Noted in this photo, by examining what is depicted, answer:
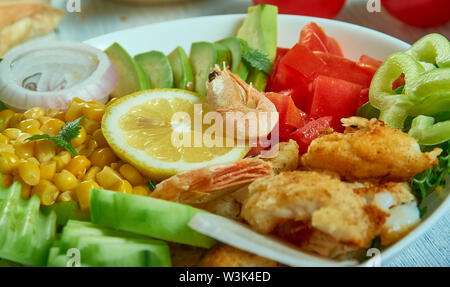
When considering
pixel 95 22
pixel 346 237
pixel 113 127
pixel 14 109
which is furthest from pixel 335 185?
pixel 95 22

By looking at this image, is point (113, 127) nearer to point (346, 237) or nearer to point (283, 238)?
point (283, 238)

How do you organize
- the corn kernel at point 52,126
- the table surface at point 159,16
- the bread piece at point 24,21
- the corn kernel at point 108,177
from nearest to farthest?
1. the corn kernel at point 108,177
2. the corn kernel at point 52,126
3. the bread piece at point 24,21
4. the table surface at point 159,16

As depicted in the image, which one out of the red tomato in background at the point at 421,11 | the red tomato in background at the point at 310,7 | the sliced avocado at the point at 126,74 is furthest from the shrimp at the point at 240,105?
the red tomato in background at the point at 421,11

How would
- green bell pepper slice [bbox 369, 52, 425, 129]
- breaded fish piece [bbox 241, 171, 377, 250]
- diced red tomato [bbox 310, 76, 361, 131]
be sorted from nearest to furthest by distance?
1. breaded fish piece [bbox 241, 171, 377, 250]
2. green bell pepper slice [bbox 369, 52, 425, 129]
3. diced red tomato [bbox 310, 76, 361, 131]

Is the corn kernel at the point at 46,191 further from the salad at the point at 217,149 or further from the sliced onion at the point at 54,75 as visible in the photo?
the sliced onion at the point at 54,75

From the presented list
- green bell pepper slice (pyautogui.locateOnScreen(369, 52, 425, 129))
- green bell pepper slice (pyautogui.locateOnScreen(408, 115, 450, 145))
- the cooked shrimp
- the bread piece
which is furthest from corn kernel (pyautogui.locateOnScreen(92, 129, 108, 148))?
the bread piece

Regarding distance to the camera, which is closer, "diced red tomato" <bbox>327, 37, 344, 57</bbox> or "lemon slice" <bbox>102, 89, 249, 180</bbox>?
"lemon slice" <bbox>102, 89, 249, 180</bbox>

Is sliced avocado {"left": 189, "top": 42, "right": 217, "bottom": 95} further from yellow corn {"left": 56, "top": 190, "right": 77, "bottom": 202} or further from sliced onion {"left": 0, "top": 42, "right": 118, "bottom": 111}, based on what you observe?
yellow corn {"left": 56, "top": 190, "right": 77, "bottom": 202}
